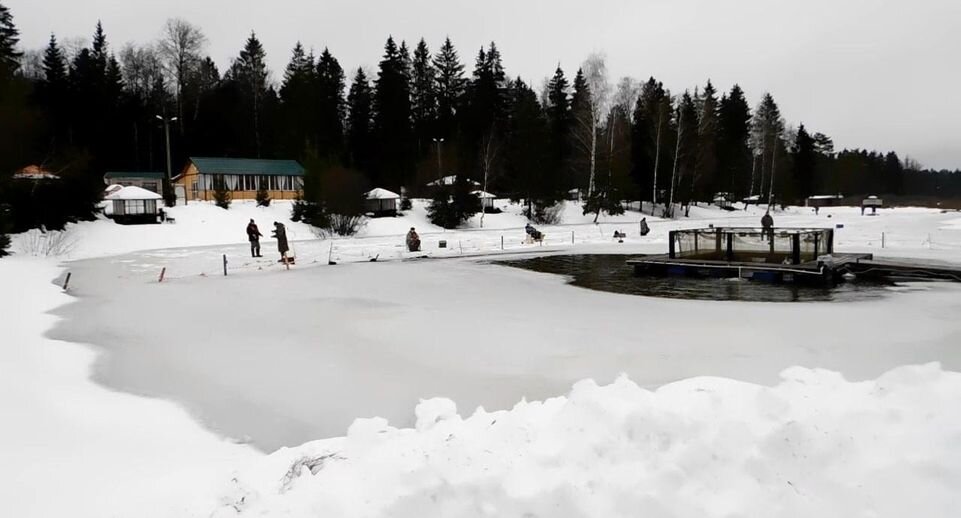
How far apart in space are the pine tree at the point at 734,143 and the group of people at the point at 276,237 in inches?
2274

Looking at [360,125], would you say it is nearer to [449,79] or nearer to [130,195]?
[449,79]

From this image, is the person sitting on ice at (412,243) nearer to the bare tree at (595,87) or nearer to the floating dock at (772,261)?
the floating dock at (772,261)

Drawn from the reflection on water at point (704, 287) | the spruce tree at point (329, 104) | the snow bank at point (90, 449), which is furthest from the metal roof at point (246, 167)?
the snow bank at point (90, 449)

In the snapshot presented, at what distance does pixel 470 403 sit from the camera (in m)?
7.04

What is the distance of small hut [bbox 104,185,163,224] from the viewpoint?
129 feet

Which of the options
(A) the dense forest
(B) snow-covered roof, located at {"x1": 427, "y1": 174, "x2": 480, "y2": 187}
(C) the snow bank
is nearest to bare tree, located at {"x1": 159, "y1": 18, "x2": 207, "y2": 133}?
(A) the dense forest

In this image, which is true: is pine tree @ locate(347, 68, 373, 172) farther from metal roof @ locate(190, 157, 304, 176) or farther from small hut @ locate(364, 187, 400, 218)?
small hut @ locate(364, 187, 400, 218)

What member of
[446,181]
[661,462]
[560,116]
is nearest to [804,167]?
[560,116]

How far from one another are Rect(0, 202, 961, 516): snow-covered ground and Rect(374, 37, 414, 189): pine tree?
46.8 metres

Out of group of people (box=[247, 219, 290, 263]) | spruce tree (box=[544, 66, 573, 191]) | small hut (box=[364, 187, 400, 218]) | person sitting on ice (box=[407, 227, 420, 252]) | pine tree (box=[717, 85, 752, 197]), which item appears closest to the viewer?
group of people (box=[247, 219, 290, 263])

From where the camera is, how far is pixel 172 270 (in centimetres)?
2200

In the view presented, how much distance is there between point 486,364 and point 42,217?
33300mm

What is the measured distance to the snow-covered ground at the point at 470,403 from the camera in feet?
12.9

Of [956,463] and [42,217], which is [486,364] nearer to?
[956,463]
